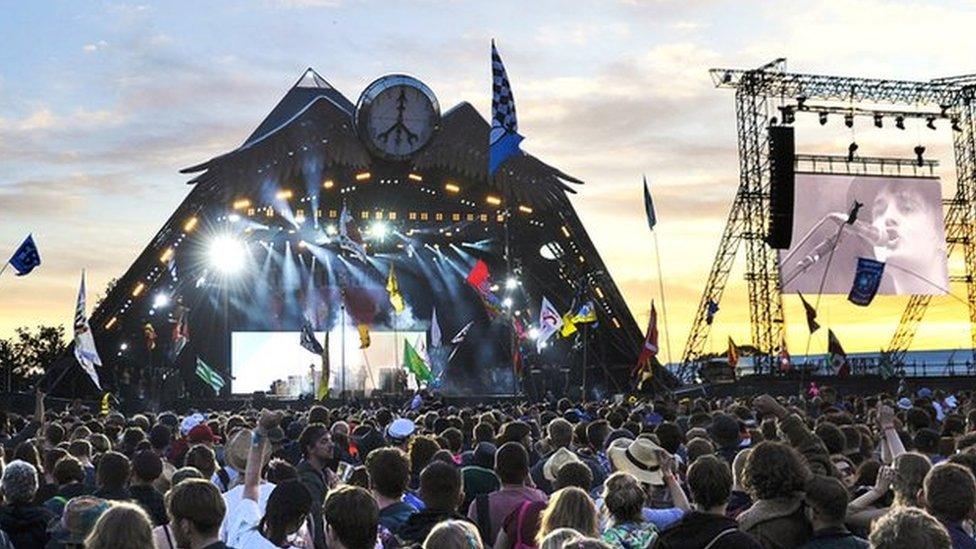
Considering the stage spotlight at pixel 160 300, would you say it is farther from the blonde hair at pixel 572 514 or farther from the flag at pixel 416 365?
the blonde hair at pixel 572 514

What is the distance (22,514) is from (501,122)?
16.7m

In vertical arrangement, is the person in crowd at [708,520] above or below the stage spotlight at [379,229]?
below

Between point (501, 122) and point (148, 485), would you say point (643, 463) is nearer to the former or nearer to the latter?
point (148, 485)

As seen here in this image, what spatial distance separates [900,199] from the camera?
166 ft

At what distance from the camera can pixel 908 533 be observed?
443cm

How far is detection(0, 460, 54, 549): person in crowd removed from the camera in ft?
24.6

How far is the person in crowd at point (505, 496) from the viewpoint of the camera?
300 inches

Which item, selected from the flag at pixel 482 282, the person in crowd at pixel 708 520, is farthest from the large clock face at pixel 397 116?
the person in crowd at pixel 708 520

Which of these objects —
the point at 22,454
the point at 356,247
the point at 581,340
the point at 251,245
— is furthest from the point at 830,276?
the point at 22,454

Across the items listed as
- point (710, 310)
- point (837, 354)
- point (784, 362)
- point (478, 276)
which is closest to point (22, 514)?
point (478, 276)

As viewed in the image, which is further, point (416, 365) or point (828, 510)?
point (416, 365)

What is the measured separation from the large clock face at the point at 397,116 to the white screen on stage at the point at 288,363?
10012 millimetres

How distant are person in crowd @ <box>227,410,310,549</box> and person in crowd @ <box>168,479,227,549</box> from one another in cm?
44

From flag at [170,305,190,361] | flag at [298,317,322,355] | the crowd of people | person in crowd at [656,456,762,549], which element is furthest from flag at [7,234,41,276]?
person in crowd at [656,456,762,549]
